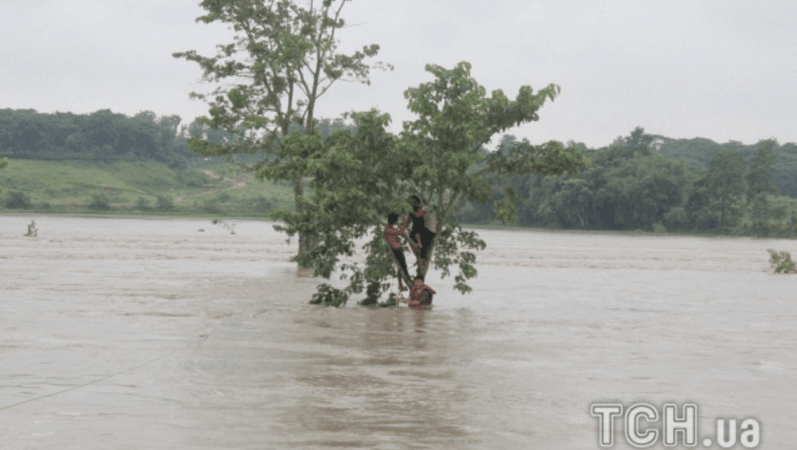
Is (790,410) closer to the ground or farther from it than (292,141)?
closer to the ground

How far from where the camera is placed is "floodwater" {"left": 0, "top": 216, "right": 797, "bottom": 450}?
895cm

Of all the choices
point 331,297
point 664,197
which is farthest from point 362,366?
point 664,197

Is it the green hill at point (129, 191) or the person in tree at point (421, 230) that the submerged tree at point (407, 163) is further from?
the green hill at point (129, 191)

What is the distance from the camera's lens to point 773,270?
47.8 metres

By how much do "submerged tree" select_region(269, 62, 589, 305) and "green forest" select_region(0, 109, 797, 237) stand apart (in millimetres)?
75484

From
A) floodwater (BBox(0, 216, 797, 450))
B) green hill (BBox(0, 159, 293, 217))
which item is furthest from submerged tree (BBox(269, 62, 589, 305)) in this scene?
green hill (BBox(0, 159, 293, 217))

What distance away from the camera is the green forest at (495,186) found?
13350 centimetres

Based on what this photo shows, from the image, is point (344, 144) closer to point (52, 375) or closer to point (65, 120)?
point (52, 375)

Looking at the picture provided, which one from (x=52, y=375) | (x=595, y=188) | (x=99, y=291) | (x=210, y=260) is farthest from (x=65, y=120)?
(x=52, y=375)

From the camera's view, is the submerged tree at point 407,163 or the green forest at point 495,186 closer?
the submerged tree at point 407,163

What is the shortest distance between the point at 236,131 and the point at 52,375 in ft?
81.9

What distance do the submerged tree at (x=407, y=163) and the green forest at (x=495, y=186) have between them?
75484mm

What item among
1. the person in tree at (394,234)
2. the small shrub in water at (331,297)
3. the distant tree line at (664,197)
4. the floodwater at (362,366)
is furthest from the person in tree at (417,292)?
the distant tree line at (664,197)

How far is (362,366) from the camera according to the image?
13.0 m
